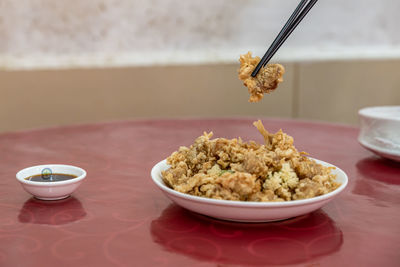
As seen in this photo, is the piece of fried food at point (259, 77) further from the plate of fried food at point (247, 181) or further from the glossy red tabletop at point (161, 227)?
the glossy red tabletop at point (161, 227)

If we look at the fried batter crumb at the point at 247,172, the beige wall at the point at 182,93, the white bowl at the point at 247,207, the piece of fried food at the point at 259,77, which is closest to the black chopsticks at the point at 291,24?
the piece of fried food at the point at 259,77

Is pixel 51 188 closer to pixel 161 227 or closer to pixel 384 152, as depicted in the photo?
pixel 161 227

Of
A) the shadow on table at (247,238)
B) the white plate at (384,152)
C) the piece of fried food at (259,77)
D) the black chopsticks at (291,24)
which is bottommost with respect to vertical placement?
the white plate at (384,152)

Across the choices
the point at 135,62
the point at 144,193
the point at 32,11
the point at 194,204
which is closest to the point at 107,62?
the point at 135,62

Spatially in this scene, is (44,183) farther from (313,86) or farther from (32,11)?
(313,86)

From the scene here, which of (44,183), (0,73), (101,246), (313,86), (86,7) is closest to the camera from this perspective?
(101,246)

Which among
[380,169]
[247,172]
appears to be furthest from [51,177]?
[380,169]

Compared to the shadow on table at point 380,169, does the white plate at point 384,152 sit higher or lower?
higher

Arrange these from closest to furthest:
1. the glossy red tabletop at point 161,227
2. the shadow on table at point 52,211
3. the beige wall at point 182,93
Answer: the glossy red tabletop at point 161,227 → the shadow on table at point 52,211 → the beige wall at point 182,93
